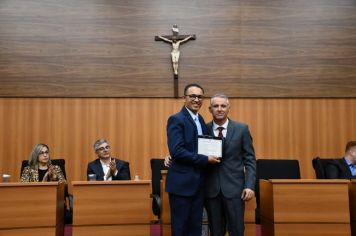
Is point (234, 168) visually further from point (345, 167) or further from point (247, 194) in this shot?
point (345, 167)

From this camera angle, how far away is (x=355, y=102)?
6.62 m

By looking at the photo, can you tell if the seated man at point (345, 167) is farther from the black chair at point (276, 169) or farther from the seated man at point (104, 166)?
the seated man at point (104, 166)

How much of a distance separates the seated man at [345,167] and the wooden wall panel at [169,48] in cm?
143

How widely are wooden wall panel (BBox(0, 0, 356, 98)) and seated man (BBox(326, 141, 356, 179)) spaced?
4.68 feet

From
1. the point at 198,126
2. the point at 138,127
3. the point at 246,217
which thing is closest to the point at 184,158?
the point at 198,126

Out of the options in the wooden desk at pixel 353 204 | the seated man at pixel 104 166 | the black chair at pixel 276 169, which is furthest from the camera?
the black chair at pixel 276 169

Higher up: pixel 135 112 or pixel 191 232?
pixel 135 112

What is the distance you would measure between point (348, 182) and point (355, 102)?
2.81 meters

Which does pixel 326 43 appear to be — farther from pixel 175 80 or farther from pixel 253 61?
pixel 175 80

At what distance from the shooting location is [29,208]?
395 centimetres

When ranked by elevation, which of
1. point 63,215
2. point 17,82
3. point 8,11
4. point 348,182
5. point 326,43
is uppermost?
point 8,11

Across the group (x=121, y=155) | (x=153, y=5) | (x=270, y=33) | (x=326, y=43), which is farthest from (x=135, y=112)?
(x=326, y=43)

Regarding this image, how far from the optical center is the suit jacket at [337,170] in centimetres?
524

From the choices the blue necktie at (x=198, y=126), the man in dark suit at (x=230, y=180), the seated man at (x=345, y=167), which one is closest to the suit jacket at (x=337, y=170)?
the seated man at (x=345, y=167)
